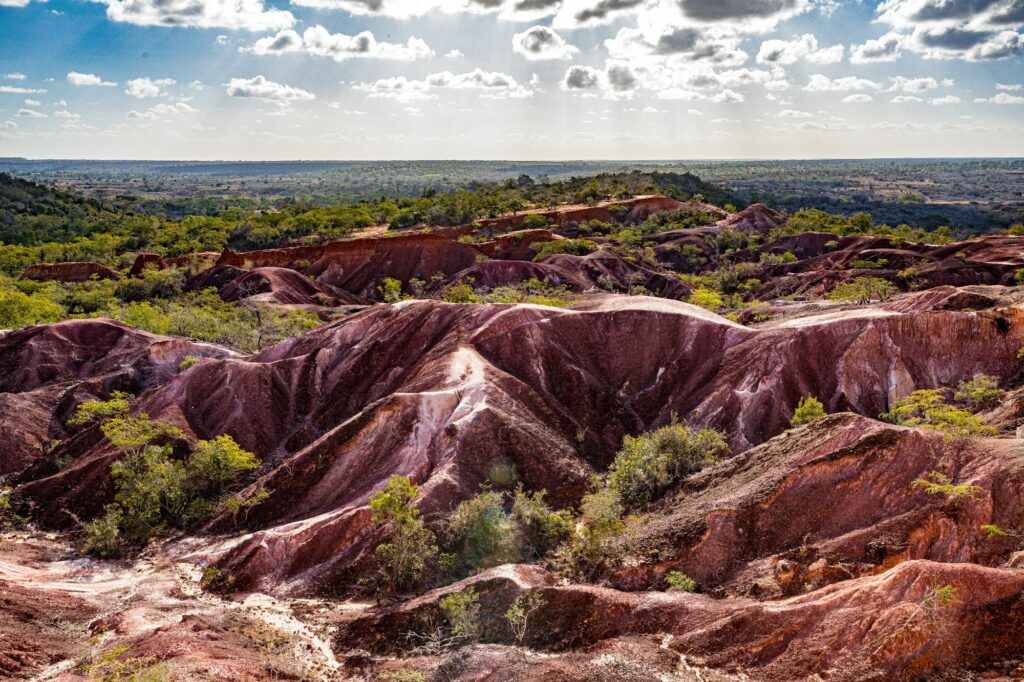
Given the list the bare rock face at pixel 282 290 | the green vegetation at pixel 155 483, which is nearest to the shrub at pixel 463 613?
the green vegetation at pixel 155 483

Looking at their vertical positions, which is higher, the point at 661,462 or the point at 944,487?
the point at 944,487

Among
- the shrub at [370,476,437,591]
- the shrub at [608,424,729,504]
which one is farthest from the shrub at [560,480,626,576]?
the shrub at [370,476,437,591]

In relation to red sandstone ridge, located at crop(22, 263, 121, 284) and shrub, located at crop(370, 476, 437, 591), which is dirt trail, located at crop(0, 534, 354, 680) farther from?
red sandstone ridge, located at crop(22, 263, 121, 284)

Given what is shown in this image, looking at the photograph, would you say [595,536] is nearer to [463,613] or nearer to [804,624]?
[463,613]

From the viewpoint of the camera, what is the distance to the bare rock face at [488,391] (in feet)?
93.8

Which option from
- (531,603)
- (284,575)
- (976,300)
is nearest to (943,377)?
(976,300)

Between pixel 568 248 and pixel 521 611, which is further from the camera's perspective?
pixel 568 248

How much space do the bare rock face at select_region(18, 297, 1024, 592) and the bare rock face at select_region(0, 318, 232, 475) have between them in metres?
5.95

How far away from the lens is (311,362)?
128ft

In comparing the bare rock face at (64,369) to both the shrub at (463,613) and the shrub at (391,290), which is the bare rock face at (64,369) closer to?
the shrub at (391,290)

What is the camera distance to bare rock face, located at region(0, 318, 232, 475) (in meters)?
37.0

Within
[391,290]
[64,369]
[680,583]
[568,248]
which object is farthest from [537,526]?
[568,248]

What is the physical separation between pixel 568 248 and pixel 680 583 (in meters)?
70.1

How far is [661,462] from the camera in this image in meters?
27.4
